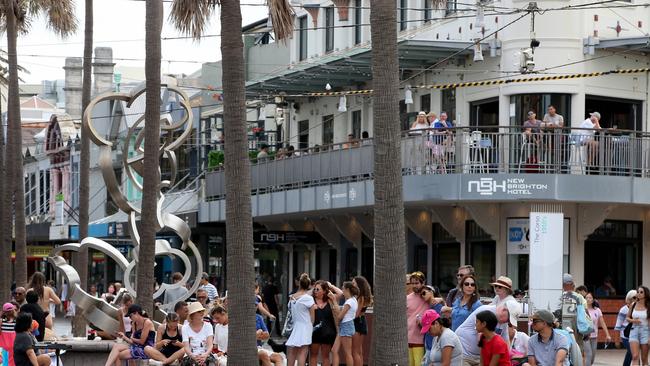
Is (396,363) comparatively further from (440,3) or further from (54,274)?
(54,274)

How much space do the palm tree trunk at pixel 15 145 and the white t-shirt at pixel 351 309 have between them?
1428 centimetres

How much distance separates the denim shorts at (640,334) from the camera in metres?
24.9

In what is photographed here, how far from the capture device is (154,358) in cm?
2188

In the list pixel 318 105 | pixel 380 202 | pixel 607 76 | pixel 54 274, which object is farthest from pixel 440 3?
pixel 54 274

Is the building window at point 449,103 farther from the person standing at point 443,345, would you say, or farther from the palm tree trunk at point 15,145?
the person standing at point 443,345

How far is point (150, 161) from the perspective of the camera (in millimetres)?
27156

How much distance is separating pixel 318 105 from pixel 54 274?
107ft

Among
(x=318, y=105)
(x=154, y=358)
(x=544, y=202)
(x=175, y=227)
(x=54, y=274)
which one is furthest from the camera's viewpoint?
(x=54, y=274)

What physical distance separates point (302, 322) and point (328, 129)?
23.8 metres

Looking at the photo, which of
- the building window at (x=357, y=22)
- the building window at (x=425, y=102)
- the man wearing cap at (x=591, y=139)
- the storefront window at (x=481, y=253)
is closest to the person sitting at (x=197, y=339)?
the man wearing cap at (x=591, y=139)

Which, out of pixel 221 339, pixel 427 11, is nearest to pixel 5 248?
pixel 427 11

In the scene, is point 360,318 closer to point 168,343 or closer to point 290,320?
point 290,320

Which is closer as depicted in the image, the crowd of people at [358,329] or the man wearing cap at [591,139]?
the crowd of people at [358,329]

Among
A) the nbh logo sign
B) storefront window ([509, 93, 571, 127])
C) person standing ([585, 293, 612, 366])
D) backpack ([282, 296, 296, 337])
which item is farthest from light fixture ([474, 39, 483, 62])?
backpack ([282, 296, 296, 337])
